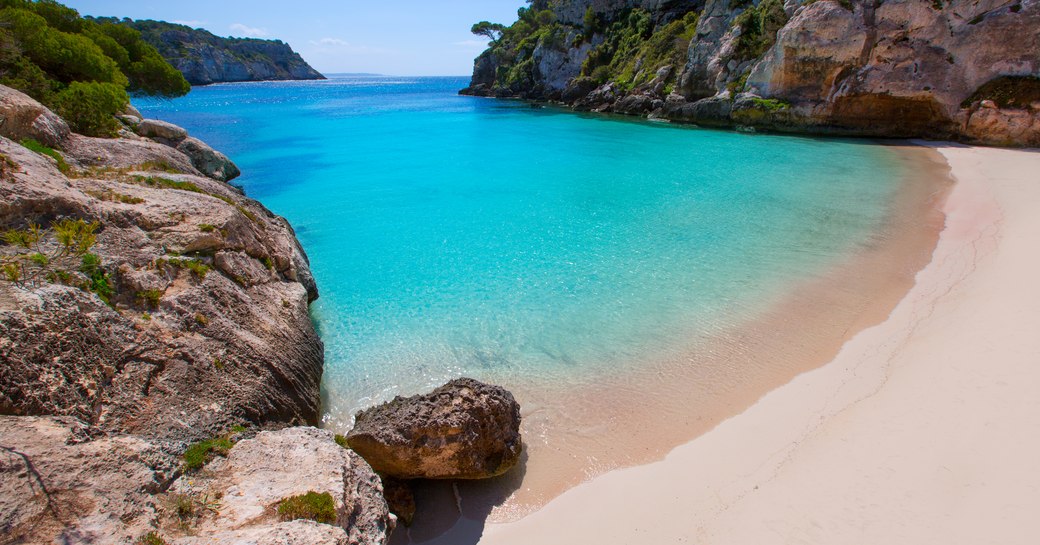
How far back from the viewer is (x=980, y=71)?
30.9 metres

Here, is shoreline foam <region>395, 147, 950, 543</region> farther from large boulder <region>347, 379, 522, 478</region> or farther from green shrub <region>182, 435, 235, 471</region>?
green shrub <region>182, 435, 235, 471</region>

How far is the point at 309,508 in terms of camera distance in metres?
4.66

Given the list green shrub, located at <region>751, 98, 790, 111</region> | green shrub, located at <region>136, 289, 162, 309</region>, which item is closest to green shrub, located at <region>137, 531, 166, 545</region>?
green shrub, located at <region>136, 289, 162, 309</region>

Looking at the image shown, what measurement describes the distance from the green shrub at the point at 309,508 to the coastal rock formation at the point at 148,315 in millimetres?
1998

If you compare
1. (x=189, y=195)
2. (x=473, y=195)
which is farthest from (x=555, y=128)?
(x=189, y=195)

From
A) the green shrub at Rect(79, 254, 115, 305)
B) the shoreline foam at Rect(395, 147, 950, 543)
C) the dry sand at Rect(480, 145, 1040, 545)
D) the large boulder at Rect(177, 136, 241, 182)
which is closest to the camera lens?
the dry sand at Rect(480, 145, 1040, 545)

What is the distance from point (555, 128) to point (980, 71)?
1221 inches

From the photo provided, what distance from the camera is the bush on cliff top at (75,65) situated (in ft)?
49.1

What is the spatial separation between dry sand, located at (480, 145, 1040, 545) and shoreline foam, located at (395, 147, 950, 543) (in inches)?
11.7

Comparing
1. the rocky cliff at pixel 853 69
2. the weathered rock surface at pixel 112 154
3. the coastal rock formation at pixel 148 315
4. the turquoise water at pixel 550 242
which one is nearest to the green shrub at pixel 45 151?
the coastal rock formation at pixel 148 315

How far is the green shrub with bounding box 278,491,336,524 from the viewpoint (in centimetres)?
458

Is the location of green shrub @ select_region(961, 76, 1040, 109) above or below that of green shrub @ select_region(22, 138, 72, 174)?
above

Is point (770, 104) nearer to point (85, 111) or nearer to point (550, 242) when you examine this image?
point (550, 242)

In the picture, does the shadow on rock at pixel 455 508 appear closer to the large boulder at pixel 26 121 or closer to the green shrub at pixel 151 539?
the green shrub at pixel 151 539
